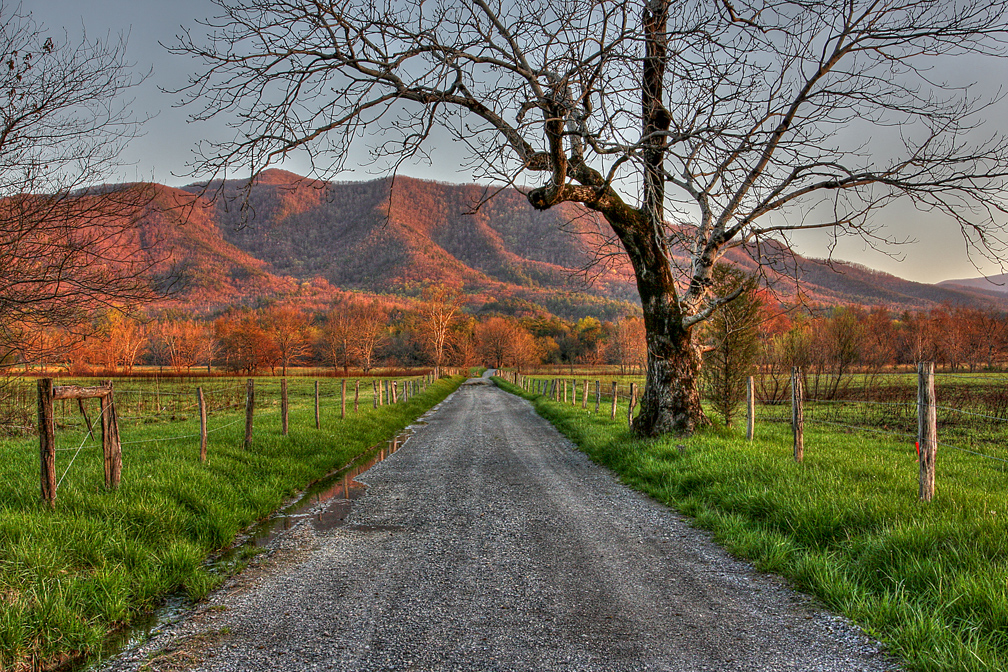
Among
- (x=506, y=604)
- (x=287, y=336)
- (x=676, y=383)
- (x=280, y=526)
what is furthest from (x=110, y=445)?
(x=287, y=336)

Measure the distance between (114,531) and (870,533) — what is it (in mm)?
6752

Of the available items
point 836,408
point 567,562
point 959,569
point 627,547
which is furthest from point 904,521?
point 836,408

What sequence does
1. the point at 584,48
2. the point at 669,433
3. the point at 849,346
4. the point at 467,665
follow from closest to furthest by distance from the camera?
the point at 467,665 → the point at 584,48 → the point at 669,433 → the point at 849,346

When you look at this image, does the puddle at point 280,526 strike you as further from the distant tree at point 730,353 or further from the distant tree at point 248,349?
the distant tree at point 248,349

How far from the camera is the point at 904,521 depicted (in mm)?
4781

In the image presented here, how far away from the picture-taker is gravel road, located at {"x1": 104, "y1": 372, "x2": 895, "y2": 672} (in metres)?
3.16

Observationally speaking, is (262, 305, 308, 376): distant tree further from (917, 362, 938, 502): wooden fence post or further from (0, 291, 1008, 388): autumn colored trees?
(917, 362, 938, 502): wooden fence post

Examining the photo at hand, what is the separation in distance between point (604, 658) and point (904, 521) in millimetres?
3464

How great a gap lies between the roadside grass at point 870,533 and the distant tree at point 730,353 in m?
5.89

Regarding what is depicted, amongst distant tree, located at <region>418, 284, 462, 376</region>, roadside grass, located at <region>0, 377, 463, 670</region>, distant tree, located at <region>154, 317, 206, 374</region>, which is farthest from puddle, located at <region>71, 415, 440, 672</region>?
distant tree, located at <region>154, 317, 206, 374</region>

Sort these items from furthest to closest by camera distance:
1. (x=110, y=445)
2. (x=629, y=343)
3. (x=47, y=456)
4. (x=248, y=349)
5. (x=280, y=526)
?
(x=629, y=343) → (x=248, y=349) → (x=280, y=526) → (x=110, y=445) → (x=47, y=456)

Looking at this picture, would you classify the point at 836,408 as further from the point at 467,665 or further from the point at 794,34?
the point at 467,665

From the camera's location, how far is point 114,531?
4.73m

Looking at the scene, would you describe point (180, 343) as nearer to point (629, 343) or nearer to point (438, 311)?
point (438, 311)
